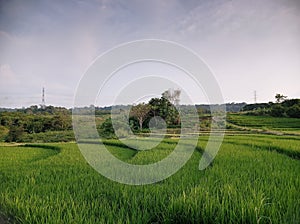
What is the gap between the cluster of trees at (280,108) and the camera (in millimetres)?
16625

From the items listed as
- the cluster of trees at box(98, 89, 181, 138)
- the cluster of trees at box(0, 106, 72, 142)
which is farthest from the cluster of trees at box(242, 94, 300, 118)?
the cluster of trees at box(0, 106, 72, 142)

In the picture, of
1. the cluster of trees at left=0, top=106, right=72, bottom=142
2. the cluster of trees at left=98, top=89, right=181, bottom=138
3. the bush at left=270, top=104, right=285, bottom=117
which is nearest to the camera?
the cluster of trees at left=98, top=89, right=181, bottom=138

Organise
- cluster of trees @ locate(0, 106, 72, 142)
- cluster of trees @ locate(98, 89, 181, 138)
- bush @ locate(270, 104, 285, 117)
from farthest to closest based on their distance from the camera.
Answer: bush @ locate(270, 104, 285, 117) < cluster of trees @ locate(0, 106, 72, 142) < cluster of trees @ locate(98, 89, 181, 138)

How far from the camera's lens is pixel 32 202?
8.23ft

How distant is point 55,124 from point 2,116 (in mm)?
3722

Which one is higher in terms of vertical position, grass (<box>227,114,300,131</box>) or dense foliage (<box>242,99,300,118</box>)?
dense foliage (<box>242,99,300,118</box>)

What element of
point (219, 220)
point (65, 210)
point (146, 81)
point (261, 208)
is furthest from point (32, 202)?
point (146, 81)

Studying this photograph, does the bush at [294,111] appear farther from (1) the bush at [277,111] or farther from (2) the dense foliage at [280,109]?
(1) the bush at [277,111]

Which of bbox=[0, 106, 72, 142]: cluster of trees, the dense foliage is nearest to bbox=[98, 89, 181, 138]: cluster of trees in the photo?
bbox=[0, 106, 72, 142]: cluster of trees

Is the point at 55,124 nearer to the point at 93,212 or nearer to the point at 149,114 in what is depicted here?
the point at 149,114

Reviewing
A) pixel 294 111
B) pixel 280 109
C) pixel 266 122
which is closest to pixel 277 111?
pixel 280 109

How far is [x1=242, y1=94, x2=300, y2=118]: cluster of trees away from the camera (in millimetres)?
16625

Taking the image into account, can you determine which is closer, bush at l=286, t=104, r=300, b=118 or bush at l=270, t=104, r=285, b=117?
bush at l=286, t=104, r=300, b=118

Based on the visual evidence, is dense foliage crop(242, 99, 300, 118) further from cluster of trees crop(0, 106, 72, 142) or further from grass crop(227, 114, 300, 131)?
cluster of trees crop(0, 106, 72, 142)
